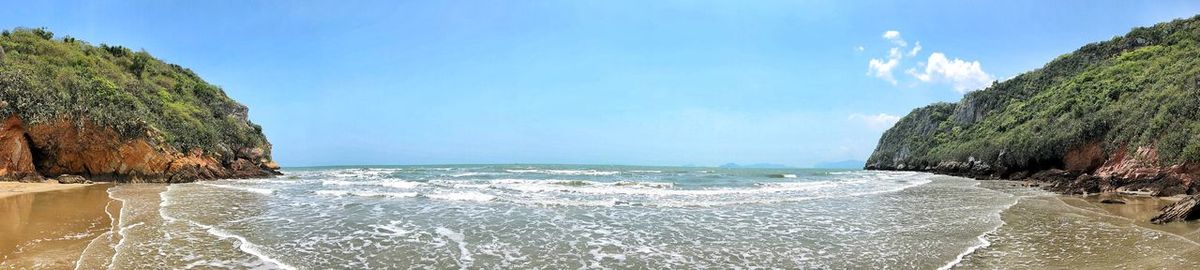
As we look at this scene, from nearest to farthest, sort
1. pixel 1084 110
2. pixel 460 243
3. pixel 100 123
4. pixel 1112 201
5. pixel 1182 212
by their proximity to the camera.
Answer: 1. pixel 460 243
2. pixel 1182 212
3. pixel 1112 201
4. pixel 100 123
5. pixel 1084 110

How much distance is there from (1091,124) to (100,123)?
48295 mm

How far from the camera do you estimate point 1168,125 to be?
21.4m

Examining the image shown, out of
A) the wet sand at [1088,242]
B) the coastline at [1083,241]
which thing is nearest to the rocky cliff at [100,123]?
the coastline at [1083,241]

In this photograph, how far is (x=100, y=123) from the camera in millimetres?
24062

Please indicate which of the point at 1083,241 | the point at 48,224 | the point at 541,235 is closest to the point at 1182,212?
the point at 1083,241

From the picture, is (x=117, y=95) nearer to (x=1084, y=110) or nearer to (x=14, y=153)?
(x=14, y=153)

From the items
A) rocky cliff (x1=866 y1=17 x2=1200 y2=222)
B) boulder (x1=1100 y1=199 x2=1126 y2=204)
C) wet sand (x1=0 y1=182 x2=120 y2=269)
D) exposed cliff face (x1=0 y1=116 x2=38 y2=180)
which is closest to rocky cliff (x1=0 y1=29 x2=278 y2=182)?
exposed cliff face (x1=0 y1=116 x2=38 y2=180)

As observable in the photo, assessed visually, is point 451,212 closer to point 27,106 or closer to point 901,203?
point 901,203

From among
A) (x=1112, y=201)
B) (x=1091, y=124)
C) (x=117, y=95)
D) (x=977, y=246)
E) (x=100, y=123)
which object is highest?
(x=117, y=95)

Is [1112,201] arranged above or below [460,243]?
above

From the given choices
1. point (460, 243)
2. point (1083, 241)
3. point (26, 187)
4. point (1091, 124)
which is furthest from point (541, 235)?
point (1091, 124)

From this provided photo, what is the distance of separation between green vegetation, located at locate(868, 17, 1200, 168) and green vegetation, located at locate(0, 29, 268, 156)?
4278 cm

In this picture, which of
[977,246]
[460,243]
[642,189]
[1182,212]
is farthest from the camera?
[642,189]

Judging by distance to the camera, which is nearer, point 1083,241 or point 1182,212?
point 1083,241
